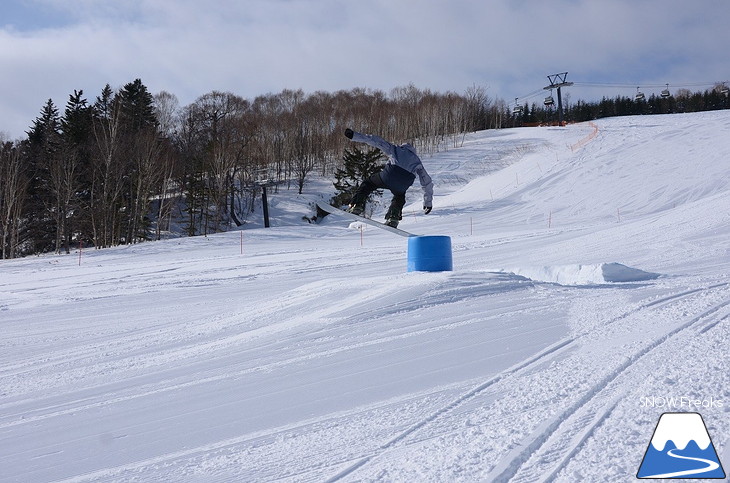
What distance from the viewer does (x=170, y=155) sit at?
138ft

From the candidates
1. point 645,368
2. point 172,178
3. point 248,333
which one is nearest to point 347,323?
point 248,333

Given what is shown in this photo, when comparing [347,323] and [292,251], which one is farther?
[292,251]

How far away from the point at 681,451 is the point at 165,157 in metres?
40.6

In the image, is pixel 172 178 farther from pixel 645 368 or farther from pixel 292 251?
→ pixel 645 368

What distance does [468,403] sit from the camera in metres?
3.96

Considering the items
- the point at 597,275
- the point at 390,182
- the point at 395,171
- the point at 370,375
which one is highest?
the point at 395,171

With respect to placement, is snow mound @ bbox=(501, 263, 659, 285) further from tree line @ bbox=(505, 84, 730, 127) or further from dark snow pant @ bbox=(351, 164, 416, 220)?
tree line @ bbox=(505, 84, 730, 127)

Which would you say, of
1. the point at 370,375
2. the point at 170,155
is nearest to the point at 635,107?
the point at 170,155

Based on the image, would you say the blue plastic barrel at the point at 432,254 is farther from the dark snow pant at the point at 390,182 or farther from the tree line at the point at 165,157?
the tree line at the point at 165,157

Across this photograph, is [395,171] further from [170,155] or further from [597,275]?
[170,155]

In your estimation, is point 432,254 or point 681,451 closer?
point 681,451

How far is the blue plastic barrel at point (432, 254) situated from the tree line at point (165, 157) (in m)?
29.1

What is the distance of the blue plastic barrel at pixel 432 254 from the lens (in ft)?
30.3

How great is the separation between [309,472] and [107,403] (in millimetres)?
2367
